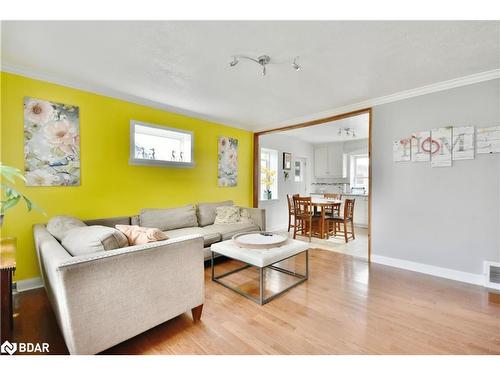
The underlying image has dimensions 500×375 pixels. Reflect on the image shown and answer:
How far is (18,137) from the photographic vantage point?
237 centimetres

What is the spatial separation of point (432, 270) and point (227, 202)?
3146 mm

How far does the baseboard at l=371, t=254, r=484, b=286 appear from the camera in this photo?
259 cm

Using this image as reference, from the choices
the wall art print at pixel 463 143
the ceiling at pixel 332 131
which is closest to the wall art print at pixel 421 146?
the wall art print at pixel 463 143

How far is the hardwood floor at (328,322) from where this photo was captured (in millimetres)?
1550

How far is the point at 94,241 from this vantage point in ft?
4.77

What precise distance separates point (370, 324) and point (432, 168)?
7.11 ft

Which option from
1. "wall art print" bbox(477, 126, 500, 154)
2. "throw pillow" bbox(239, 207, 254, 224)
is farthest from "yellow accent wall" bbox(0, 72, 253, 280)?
"wall art print" bbox(477, 126, 500, 154)

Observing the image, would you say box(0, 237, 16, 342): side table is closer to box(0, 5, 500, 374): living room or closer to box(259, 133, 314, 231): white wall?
box(0, 5, 500, 374): living room

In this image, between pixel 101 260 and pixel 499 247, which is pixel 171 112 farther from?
pixel 499 247

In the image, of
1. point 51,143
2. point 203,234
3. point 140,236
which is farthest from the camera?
point 203,234

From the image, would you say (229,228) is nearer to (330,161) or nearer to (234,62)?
(234,62)

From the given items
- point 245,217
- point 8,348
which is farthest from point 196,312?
point 245,217

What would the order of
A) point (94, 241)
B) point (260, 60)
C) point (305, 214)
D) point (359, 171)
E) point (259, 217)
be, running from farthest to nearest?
1. point (359, 171)
2. point (305, 214)
3. point (259, 217)
4. point (260, 60)
5. point (94, 241)

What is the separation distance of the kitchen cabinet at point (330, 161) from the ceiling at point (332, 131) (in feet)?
0.89
